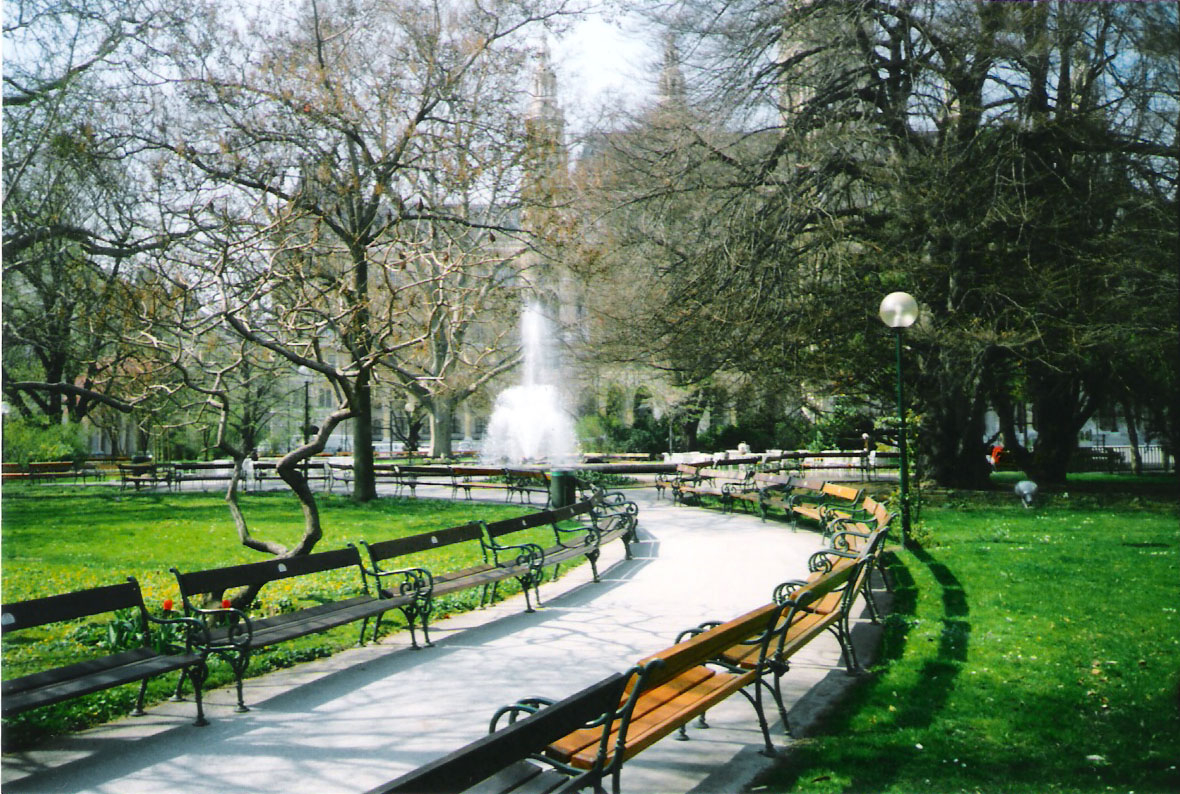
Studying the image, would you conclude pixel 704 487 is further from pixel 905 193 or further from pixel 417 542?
pixel 417 542

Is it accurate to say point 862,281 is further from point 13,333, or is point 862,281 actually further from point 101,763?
point 101,763

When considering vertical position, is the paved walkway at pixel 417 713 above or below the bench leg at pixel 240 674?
below

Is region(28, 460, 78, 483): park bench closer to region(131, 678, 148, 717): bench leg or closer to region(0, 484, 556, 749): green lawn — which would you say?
region(0, 484, 556, 749): green lawn

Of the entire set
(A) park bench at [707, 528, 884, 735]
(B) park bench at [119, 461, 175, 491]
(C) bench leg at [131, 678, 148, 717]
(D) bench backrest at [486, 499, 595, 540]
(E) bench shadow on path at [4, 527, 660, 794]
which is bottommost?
(E) bench shadow on path at [4, 527, 660, 794]

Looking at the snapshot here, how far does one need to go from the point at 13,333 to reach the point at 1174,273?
1703 centimetres

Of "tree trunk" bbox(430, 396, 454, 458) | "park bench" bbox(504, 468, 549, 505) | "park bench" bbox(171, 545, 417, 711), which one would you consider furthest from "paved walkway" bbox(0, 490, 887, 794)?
"tree trunk" bbox(430, 396, 454, 458)

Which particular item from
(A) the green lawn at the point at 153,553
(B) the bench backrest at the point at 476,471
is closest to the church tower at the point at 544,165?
(B) the bench backrest at the point at 476,471

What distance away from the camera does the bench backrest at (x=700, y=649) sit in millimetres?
3641

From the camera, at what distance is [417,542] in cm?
766

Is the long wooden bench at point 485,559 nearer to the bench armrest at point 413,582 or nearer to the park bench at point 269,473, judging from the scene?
the bench armrest at point 413,582

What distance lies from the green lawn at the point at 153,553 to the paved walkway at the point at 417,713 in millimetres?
407

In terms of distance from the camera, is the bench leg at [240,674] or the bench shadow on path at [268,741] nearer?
the bench shadow on path at [268,741]

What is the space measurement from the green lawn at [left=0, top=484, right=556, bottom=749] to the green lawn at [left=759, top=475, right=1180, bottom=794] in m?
3.97

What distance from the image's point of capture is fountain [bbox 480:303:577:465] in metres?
33.7
